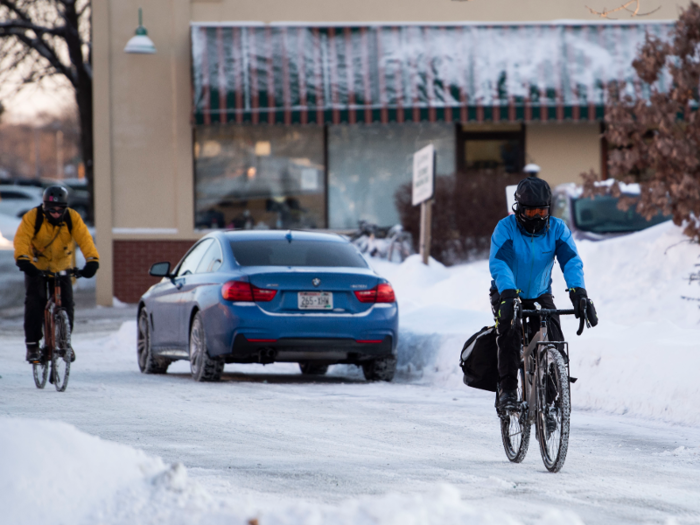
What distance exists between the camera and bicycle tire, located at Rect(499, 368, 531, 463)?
21.0ft

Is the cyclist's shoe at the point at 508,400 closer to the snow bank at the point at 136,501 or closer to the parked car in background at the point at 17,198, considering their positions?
the snow bank at the point at 136,501

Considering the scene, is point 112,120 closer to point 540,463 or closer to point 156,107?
point 156,107

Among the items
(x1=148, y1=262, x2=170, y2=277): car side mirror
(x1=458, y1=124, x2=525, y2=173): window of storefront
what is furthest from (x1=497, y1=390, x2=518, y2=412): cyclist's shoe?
(x1=458, y1=124, x2=525, y2=173): window of storefront

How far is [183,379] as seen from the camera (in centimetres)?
1168

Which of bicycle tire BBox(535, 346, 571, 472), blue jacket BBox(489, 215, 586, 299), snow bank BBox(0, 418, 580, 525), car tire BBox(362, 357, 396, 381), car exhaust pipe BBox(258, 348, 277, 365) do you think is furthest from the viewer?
car tire BBox(362, 357, 396, 381)

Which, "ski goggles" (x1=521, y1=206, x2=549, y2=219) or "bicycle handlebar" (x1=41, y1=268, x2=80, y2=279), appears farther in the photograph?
"bicycle handlebar" (x1=41, y1=268, x2=80, y2=279)

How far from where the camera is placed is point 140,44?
2089 centimetres

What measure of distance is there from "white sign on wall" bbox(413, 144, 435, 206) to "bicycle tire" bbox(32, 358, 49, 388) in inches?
305

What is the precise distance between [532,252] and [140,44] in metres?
15.6

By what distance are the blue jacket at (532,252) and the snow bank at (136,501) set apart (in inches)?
81.8

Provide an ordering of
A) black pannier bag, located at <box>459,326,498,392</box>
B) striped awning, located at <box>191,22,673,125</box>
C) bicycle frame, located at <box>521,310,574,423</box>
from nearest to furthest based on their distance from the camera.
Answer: bicycle frame, located at <box>521,310,574,423</box>
black pannier bag, located at <box>459,326,498,392</box>
striped awning, located at <box>191,22,673,125</box>

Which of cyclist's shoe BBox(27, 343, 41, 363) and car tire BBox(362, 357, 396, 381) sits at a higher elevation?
cyclist's shoe BBox(27, 343, 41, 363)

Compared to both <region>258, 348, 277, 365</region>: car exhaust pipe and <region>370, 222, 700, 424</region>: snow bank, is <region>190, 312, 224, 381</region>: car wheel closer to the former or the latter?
<region>258, 348, 277, 365</region>: car exhaust pipe

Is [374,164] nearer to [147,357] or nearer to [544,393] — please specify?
[147,357]
